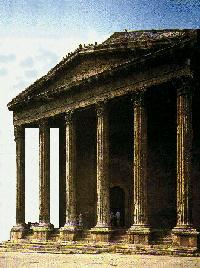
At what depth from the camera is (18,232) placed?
112 feet

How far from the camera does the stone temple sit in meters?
23.8

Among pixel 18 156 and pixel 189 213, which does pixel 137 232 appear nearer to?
pixel 189 213

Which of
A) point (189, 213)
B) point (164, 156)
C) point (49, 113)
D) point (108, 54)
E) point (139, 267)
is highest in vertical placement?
point (108, 54)

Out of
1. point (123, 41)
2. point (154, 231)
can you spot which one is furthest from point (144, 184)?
point (123, 41)

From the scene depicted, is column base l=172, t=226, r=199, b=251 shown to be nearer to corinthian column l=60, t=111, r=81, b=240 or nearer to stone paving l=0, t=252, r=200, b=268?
stone paving l=0, t=252, r=200, b=268

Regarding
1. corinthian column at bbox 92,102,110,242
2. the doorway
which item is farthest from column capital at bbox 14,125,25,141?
corinthian column at bbox 92,102,110,242

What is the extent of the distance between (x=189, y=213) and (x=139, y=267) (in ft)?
15.3

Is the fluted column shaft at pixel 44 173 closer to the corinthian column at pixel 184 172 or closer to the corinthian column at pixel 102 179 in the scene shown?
the corinthian column at pixel 102 179

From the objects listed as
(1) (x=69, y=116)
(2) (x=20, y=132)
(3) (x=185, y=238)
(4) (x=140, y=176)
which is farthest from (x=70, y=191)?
(3) (x=185, y=238)

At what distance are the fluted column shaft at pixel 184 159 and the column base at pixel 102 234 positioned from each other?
4.69 m

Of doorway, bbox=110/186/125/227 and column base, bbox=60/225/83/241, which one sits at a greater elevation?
doorway, bbox=110/186/125/227

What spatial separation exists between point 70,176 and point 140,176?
5.86m

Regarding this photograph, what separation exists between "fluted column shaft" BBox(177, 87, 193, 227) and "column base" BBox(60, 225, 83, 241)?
770 cm

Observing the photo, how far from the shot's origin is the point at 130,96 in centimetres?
2703
